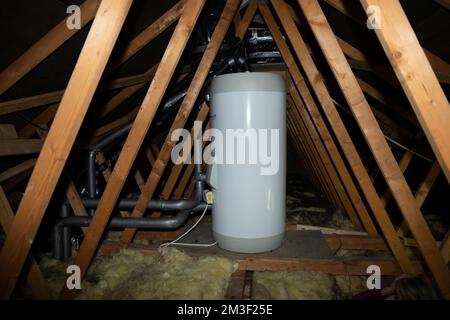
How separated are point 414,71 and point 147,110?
130 centimetres

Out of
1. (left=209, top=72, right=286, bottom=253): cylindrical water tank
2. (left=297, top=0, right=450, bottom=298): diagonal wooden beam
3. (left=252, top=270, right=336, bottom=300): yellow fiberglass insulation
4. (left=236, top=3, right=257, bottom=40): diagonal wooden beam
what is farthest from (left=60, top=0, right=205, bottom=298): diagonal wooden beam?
(left=236, top=3, right=257, bottom=40): diagonal wooden beam

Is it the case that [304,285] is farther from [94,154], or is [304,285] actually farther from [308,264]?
[94,154]

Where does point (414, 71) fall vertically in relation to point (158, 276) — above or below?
above

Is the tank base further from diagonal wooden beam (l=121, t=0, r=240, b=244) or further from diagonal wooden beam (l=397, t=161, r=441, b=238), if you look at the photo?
diagonal wooden beam (l=397, t=161, r=441, b=238)

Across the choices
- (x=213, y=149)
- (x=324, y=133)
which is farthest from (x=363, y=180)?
(x=213, y=149)

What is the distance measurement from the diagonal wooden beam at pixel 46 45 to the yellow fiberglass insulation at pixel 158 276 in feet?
4.37

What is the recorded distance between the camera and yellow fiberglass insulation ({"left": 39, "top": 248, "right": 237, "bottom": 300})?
155 cm

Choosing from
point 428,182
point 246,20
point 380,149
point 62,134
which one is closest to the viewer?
point 62,134

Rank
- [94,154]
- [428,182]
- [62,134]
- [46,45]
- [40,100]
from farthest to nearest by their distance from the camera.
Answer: [94,154], [428,182], [40,100], [46,45], [62,134]

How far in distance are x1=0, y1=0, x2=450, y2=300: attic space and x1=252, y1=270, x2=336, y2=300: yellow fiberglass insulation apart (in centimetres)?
1

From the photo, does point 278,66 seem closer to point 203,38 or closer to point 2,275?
point 203,38

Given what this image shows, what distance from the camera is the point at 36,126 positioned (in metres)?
2.12

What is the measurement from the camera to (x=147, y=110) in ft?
5.27
